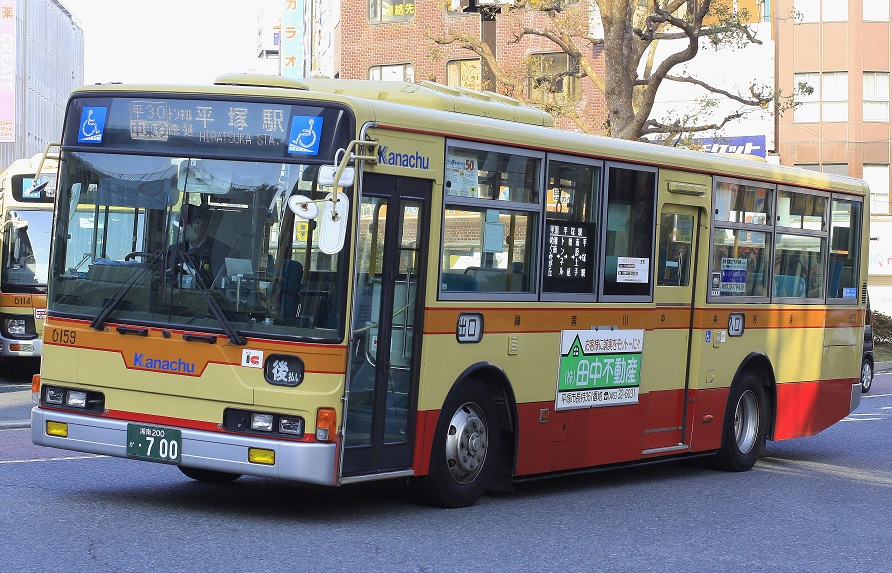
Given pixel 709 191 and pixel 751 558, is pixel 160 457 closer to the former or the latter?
pixel 751 558

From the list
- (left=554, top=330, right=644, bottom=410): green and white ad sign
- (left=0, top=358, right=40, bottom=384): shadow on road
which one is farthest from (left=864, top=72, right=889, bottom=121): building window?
(left=554, top=330, right=644, bottom=410): green and white ad sign

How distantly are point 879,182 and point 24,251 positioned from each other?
127 feet

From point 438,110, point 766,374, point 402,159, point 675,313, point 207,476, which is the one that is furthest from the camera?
point 766,374

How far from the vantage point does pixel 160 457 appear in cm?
895

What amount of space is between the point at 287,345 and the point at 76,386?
1680mm

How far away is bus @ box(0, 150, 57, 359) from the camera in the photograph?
22.2 metres

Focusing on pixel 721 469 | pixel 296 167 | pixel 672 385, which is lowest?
pixel 721 469

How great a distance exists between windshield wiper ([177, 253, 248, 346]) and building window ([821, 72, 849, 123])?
47.0 m

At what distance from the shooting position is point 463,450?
10.1 meters

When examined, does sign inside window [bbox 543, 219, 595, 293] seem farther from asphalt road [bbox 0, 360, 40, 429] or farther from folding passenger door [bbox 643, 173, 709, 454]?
asphalt road [bbox 0, 360, 40, 429]

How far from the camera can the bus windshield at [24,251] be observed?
22156mm

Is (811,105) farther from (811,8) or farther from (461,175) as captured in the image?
(461,175)

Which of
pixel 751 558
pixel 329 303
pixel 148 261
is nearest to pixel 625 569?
pixel 751 558

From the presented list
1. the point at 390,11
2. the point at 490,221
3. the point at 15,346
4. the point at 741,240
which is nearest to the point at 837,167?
the point at 390,11
